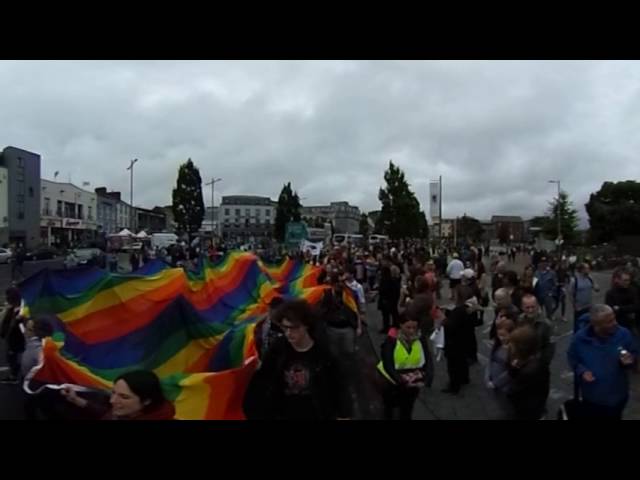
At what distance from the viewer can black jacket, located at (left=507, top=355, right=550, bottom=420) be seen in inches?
182

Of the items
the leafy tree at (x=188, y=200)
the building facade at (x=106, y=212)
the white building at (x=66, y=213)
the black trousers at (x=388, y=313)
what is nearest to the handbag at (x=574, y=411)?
the black trousers at (x=388, y=313)

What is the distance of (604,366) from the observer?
4516 millimetres

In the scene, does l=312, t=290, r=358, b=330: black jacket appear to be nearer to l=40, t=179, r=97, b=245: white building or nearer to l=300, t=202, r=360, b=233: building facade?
l=40, t=179, r=97, b=245: white building

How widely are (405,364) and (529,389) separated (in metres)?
1.06

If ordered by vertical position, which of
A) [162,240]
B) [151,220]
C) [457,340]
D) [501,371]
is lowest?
[457,340]

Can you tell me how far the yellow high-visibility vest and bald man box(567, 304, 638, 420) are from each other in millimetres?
1295

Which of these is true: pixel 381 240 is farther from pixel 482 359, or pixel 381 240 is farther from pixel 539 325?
pixel 539 325

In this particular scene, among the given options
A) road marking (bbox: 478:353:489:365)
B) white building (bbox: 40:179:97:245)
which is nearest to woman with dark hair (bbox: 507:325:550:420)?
road marking (bbox: 478:353:489:365)

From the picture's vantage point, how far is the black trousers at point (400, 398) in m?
5.10

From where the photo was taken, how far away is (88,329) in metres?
7.93

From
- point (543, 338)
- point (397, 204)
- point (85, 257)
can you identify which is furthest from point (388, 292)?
point (397, 204)

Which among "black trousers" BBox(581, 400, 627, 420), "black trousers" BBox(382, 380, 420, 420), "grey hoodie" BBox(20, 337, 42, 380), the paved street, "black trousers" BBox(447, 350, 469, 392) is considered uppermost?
"grey hoodie" BBox(20, 337, 42, 380)
